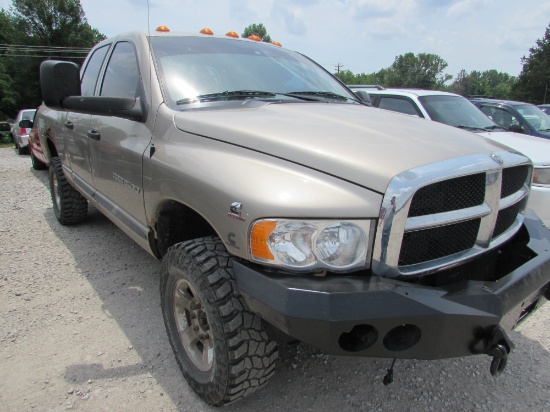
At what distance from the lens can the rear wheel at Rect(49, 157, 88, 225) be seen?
15.4 ft

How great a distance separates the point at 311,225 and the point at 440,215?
0.54m

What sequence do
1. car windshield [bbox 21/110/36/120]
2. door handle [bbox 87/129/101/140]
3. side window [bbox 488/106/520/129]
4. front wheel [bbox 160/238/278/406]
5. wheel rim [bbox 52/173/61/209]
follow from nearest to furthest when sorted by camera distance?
front wheel [bbox 160/238/278/406]
door handle [bbox 87/129/101/140]
wheel rim [bbox 52/173/61/209]
side window [bbox 488/106/520/129]
car windshield [bbox 21/110/36/120]

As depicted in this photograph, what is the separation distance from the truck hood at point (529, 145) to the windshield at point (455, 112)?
16.7 inches

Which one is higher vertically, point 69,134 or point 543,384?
point 69,134

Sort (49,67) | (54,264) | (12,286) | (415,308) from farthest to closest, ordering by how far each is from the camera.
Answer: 1. (54,264)
2. (12,286)
3. (49,67)
4. (415,308)

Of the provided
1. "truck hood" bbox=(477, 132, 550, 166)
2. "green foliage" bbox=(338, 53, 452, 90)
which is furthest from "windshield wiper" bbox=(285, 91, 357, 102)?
"green foliage" bbox=(338, 53, 452, 90)

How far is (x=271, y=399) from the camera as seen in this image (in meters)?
2.23

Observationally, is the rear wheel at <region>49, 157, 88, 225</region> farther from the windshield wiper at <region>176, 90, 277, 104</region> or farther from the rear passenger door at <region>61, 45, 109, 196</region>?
the windshield wiper at <region>176, 90, 277, 104</region>

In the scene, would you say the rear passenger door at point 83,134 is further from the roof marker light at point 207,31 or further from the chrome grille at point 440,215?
the chrome grille at point 440,215

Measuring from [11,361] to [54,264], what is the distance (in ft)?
5.06

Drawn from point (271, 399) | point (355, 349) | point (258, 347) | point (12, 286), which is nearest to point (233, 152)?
point (258, 347)

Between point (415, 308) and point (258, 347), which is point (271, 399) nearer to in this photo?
point (258, 347)

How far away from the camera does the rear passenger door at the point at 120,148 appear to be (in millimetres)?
2623

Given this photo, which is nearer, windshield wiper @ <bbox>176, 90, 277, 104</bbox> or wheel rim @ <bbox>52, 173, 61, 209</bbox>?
windshield wiper @ <bbox>176, 90, 277, 104</bbox>
